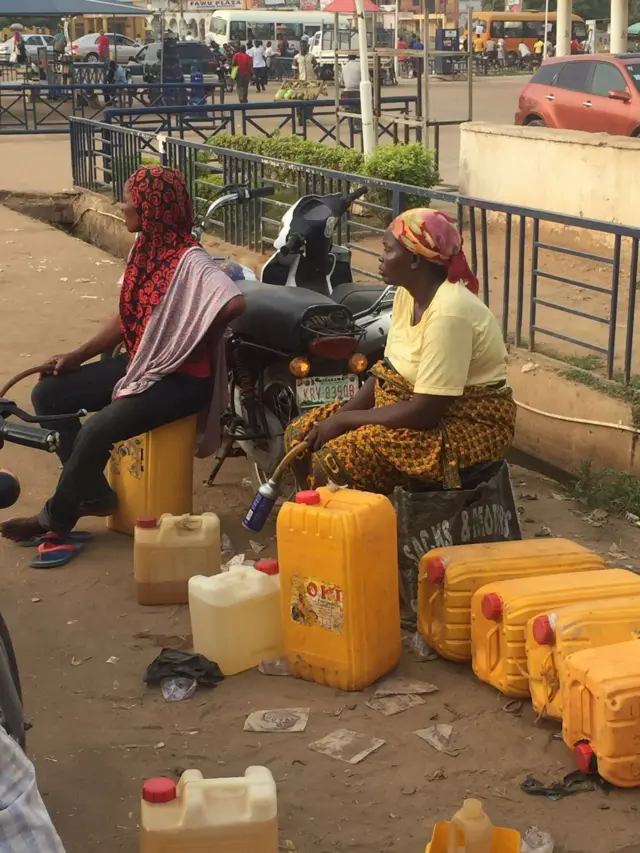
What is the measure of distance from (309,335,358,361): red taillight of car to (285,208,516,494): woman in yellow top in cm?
51

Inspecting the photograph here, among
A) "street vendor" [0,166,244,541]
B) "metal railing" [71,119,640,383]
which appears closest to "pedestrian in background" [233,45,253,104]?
"metal railing" [71,119,640,383]

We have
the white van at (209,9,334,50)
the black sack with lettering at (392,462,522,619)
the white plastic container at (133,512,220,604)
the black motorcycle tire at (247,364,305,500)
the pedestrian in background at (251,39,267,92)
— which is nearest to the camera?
→ the black sack with lettering at (392,462,522,619)

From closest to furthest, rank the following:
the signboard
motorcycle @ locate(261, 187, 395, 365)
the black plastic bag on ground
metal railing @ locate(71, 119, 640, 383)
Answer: the black plastic bag on ground
motorcycle @ locate(261, 187, 395, 365)
metal railing @ locate(71, 119, 640, 383)
the signboard

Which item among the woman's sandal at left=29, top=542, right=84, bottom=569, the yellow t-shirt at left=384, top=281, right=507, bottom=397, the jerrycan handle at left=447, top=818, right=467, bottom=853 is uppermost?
the yellow t-shirt at left=384, top=281, right=507, bottom=397

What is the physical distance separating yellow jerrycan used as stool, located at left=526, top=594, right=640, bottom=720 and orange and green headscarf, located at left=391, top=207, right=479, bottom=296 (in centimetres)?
129

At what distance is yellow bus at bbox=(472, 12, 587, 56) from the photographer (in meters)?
53.9

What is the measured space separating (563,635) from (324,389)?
6.28 ft

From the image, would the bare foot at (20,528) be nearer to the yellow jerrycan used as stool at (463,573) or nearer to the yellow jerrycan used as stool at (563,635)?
the yellow jerrycan used as stool at (463,573)

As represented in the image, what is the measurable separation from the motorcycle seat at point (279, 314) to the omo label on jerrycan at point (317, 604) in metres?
1.41

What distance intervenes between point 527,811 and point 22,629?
203cm

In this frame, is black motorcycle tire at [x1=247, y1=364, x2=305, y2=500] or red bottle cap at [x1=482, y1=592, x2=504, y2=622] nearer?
red bottle cap at [x1=482, y1=592, x2=504, y2=622]

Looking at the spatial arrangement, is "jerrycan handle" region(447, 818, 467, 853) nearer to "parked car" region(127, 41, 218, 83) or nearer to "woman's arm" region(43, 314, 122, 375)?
"woman's arm" region(43, 314, 122, 375)

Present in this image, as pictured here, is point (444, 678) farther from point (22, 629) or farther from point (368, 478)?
point (22, 629)

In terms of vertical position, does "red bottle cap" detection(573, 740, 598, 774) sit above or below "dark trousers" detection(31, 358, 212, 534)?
below
